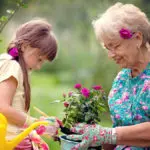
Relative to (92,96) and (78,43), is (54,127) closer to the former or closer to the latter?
(92,96)

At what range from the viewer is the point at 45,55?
8.05ft

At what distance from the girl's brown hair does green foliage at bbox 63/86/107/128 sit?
41 centimetres

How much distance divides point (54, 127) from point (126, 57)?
0.47m

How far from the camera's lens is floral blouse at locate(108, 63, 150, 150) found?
6.62 ft

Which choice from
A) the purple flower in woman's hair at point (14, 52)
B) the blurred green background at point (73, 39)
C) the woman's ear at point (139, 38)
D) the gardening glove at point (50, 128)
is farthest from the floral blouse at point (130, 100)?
the blurred green background at point (73, 39)

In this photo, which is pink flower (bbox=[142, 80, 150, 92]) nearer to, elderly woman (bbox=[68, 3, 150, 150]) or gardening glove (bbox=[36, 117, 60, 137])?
elderly woman (bbox=[68, 3, 150, 150])

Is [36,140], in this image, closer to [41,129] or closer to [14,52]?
[41,129]

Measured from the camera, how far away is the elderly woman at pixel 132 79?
76.5 inches

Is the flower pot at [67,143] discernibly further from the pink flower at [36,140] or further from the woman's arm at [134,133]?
the pink flower at [36,140]

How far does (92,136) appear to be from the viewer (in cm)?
192

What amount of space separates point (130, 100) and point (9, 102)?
62 centimetres

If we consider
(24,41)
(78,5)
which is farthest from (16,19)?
(24,41)

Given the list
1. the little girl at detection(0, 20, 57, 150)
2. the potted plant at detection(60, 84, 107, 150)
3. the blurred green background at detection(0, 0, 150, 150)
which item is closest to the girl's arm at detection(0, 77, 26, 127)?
the little girl at detection(0, 20, 57, 150)

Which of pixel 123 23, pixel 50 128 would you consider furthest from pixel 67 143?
pixel 123 23
